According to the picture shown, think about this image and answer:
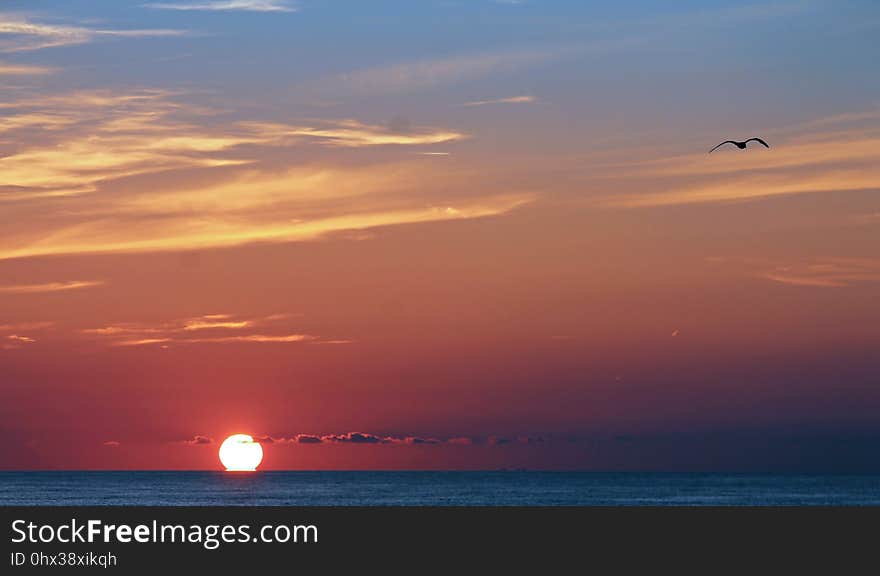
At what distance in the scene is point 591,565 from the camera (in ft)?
157

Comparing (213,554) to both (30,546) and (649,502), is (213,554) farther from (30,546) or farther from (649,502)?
(649,502)

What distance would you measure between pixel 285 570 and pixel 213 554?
3.65 meters

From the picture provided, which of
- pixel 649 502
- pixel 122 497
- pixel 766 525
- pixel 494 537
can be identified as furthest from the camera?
pixel 122 497

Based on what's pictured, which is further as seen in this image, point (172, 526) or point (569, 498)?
point (569, 498)

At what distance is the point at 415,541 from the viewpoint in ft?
176

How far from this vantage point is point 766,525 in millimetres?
62000

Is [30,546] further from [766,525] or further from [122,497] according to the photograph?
[122,497]

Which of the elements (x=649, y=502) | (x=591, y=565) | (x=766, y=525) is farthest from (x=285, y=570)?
(x=649, y=502)

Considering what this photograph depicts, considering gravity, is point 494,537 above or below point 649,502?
above

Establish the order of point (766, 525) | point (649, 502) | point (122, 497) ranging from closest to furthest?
point (766, 525) → point (649, 502) → point (122, 497)

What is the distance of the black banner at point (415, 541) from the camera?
4750 cm

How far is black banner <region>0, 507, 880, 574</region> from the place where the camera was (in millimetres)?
47500

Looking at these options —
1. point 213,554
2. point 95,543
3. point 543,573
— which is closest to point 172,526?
point 95,543

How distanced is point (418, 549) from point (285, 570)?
713cm
